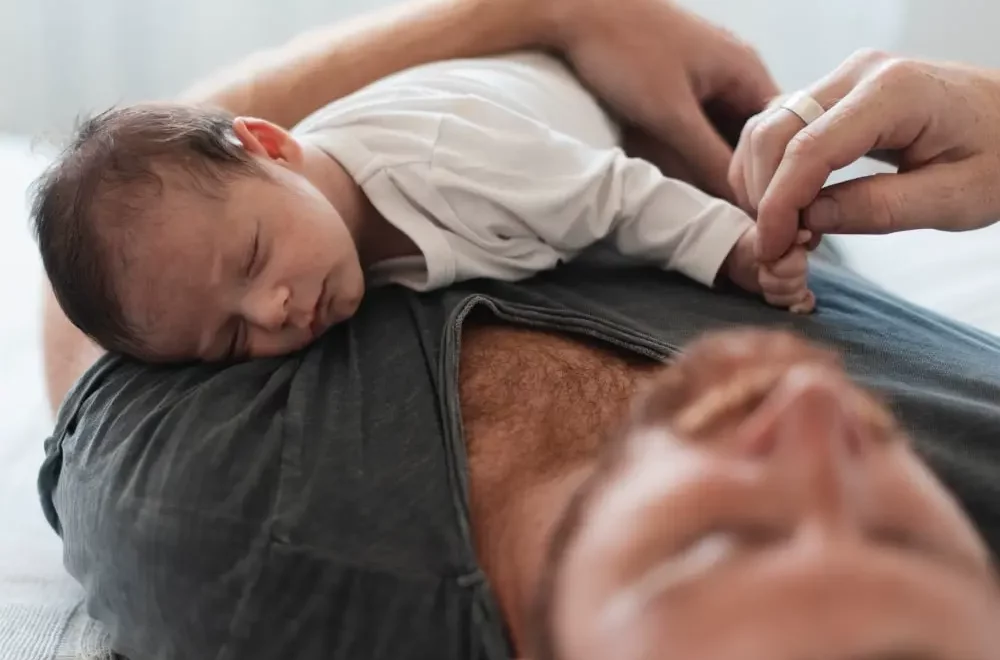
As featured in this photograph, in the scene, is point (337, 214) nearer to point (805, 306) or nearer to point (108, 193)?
point (108, 193)

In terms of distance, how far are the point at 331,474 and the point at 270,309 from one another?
18 centimetres

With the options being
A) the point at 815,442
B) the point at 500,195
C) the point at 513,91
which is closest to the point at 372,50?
the point at 513,91

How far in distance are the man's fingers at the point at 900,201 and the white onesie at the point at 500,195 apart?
0.36ft

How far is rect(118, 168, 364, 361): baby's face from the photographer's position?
0.76 meters

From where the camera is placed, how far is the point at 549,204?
2.80 ft

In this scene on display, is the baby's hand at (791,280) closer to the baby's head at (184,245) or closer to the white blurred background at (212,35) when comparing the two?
the baby's head at (184,245)

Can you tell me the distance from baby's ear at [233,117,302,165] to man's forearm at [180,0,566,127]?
0.16 meters

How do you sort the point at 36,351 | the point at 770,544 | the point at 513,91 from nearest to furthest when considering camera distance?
the point at 770,544 < the point at 513,91 < the point at 36,351

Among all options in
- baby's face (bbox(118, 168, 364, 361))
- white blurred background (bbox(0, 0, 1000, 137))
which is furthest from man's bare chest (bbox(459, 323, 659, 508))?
white blurred background (bbox(0, 0, 1000, 137))

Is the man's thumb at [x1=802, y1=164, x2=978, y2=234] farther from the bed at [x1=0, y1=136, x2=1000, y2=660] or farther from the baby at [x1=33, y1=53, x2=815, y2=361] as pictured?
the bed at [x1=0, y1=136, x2=1000, y2=660]

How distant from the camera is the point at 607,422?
0.72 m

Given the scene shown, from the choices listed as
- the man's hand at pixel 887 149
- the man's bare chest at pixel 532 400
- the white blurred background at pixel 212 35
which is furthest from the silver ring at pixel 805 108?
the white blurred background at pixel 212 35

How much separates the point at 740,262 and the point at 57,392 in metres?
0.65

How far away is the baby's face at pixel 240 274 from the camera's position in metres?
0.76
